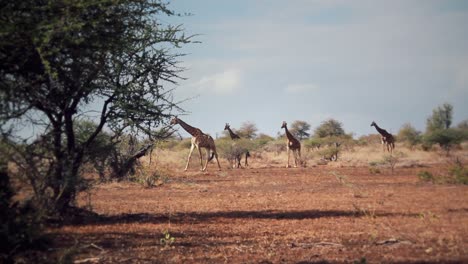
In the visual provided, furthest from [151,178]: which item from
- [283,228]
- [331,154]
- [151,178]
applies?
[331,154]

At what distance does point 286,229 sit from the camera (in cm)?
941

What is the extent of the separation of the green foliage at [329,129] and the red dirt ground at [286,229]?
44.8 metres

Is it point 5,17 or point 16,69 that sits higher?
point 5,17

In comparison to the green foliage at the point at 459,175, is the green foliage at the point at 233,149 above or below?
above

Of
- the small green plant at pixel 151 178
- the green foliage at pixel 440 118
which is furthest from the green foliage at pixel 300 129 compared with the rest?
the small green plant at pixel 151 178

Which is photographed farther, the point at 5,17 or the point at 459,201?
the point at 459,201

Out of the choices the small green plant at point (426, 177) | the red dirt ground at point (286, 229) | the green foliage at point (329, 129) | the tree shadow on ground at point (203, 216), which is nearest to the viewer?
the red dirt ground at point (286, 229)

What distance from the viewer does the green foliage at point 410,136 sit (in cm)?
3522

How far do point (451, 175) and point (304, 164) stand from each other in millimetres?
22113

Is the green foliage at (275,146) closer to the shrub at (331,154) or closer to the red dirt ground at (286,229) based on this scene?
the shrub at (331,154)

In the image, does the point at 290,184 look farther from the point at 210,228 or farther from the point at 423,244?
the point at 423,244

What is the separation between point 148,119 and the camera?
11398 millimetres

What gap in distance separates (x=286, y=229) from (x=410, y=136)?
3100 centimetres

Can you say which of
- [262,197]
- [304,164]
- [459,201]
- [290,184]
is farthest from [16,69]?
[304,164]
